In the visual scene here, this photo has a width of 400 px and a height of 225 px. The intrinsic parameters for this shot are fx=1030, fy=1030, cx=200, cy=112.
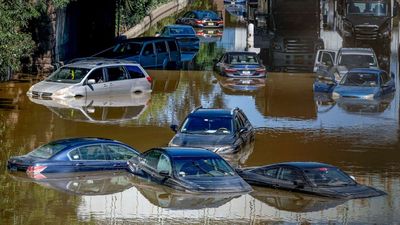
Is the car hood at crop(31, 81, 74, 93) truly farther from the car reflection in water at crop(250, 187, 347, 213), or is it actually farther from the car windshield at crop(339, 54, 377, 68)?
the car reflection in water at crop(250, 187, 347, 213)

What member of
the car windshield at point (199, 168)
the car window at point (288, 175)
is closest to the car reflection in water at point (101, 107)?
the car windshield at point (199, 168)

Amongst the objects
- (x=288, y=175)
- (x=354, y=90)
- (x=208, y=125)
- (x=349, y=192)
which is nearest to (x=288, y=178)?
(x=288, y=175)

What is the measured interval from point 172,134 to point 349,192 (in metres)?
9.36

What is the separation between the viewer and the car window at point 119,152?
24.9 metres

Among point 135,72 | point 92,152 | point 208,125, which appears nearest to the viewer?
point 92,152

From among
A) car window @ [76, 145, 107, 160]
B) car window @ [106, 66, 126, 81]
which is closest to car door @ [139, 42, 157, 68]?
car window @ [106, 66, 126, 81]

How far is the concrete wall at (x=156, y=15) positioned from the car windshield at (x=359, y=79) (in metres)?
23.1

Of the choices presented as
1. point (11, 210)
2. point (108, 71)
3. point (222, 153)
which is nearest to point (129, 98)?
point (108, 71)

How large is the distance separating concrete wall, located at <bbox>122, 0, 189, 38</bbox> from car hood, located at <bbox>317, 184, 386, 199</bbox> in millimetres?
40975

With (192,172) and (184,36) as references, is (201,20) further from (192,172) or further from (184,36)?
(192,172)

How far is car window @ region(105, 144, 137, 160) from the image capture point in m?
24.9

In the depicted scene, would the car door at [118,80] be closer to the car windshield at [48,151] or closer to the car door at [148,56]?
the car door at [148,56]

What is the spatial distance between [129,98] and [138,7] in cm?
2542

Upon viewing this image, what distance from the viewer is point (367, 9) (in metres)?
60.6
